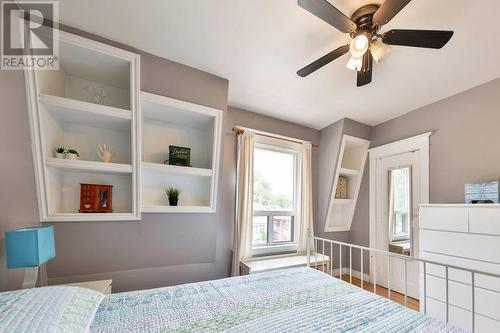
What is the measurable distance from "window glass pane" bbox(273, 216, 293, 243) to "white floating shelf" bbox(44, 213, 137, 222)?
194cm

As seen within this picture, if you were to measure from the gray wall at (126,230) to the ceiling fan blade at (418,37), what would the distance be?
1.49 meters

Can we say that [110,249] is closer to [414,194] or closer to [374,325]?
[374,325]

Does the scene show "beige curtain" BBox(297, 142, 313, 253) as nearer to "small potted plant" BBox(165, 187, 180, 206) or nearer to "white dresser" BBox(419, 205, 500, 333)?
"white dresser" BBox(419, 205, 500, 333)

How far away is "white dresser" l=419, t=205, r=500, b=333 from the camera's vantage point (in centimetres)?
190

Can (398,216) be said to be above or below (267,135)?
below

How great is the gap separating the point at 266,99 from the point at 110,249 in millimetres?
2285

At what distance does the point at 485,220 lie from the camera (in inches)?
77.1

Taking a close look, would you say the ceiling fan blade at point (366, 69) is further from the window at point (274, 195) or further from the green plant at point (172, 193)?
the green plant at point (172, 193)

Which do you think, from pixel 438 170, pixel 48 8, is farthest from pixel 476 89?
pixel 48 8

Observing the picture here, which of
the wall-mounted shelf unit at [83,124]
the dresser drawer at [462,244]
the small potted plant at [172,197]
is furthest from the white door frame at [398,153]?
the wall-mounted shelf unit at [83,124]

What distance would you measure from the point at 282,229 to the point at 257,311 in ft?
6.97

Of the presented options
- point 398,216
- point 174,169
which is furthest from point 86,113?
point 398,216

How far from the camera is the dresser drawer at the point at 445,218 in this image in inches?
82.7

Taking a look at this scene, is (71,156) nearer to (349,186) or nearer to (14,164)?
(14,164)
